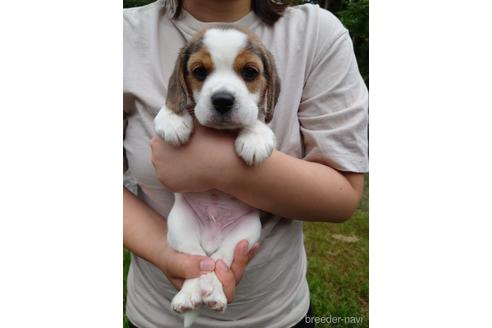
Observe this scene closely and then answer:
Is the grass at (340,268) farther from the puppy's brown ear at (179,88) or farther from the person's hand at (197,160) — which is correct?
the puppy's brown ear at (179,88)

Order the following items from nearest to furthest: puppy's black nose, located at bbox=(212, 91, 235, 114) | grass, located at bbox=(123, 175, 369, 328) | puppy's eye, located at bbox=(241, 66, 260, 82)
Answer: puppy's black nose, located at bbox=(212, 91, 235, 114), puppy's eye, located at bbox=(241, 66, 260, 82), grass, located at bbox=(123, 175, 369, 328)

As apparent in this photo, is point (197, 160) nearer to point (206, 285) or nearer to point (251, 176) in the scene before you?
point (251, 176)

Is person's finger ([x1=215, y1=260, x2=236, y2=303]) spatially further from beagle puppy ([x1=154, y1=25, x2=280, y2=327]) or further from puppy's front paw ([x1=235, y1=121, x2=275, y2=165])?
puppy's front paw ([x1=235, y1=121, x2=275, y2=165])

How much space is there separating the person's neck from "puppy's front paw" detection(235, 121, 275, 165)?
1.31 ft

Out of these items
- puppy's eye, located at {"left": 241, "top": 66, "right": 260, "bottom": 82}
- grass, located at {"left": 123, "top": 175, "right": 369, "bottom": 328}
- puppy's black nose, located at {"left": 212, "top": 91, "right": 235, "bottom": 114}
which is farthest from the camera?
grass, located at {"left": 123, "top": 175, "right": 369, "bottom": 328}

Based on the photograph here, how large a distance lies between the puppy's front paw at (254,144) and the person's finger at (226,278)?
1.11ft

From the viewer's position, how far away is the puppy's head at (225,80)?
4.58ft

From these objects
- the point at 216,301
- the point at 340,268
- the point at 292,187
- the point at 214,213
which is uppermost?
the point at 292,187

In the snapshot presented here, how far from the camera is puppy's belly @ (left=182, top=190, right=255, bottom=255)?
1573mm

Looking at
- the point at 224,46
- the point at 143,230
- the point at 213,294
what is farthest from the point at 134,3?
the point at 213,294

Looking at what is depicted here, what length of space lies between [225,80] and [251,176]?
31 cm

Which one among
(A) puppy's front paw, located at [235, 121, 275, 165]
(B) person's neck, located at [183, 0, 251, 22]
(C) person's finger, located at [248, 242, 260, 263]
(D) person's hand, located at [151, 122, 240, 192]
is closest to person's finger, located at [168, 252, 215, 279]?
(C) person's finger, located at [248, 242, 260, 263]

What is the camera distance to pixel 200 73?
148 cm

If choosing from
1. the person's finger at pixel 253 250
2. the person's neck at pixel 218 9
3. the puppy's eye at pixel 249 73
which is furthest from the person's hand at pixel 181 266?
the person's neck at pixel 218 9
